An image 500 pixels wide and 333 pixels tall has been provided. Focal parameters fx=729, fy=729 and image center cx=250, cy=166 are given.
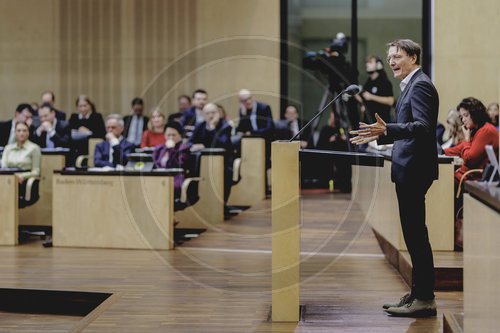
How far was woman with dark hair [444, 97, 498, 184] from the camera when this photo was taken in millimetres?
5086

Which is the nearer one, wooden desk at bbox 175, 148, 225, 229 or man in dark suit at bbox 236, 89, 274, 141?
wooden desk at bbox 175, 148, 225, 229

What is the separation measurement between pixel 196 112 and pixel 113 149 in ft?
6.45

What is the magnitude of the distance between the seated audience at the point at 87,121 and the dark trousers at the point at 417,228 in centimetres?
605

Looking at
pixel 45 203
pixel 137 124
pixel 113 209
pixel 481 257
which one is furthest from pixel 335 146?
pixel 481 257

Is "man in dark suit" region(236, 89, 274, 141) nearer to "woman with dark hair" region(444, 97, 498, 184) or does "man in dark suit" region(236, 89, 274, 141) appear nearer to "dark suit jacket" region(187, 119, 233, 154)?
"dark suit jacket" region(187, 119, 233, 154)

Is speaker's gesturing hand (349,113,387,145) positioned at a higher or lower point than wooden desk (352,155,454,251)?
higher

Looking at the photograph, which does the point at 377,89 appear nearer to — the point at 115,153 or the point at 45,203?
the point at 115,153

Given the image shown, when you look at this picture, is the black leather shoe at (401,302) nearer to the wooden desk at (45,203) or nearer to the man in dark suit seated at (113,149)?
the man in dark suit seated at (113,149)

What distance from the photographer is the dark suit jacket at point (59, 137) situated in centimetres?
800

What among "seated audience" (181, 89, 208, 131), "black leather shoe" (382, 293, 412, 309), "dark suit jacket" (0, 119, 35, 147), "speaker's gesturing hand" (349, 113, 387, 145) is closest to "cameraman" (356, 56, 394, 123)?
"seated audience" (181, 89, 208, 131)

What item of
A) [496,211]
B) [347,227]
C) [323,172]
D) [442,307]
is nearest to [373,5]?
[323,172]

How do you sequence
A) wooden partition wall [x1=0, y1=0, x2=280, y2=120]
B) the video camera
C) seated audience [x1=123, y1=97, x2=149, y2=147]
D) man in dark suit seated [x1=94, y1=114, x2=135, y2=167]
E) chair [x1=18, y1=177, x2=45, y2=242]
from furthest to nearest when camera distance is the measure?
wooden partition wall [x1=0, y1=0, x2=280, y2=120] < seated audience [x1=123, y1=97, x2=149, y2=147] < the video camera < man in dark suit seated [x1=94, y1=114, x2=135, y2=167] < chair [x1=18, y1=177, x2=45, y2=242]

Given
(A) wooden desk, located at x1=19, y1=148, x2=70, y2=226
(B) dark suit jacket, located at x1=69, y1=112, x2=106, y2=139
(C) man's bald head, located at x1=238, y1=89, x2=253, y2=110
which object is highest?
(C) man's bald head, located at x1=238, y1=89, x2=253, y2=110

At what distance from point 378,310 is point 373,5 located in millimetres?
8342
